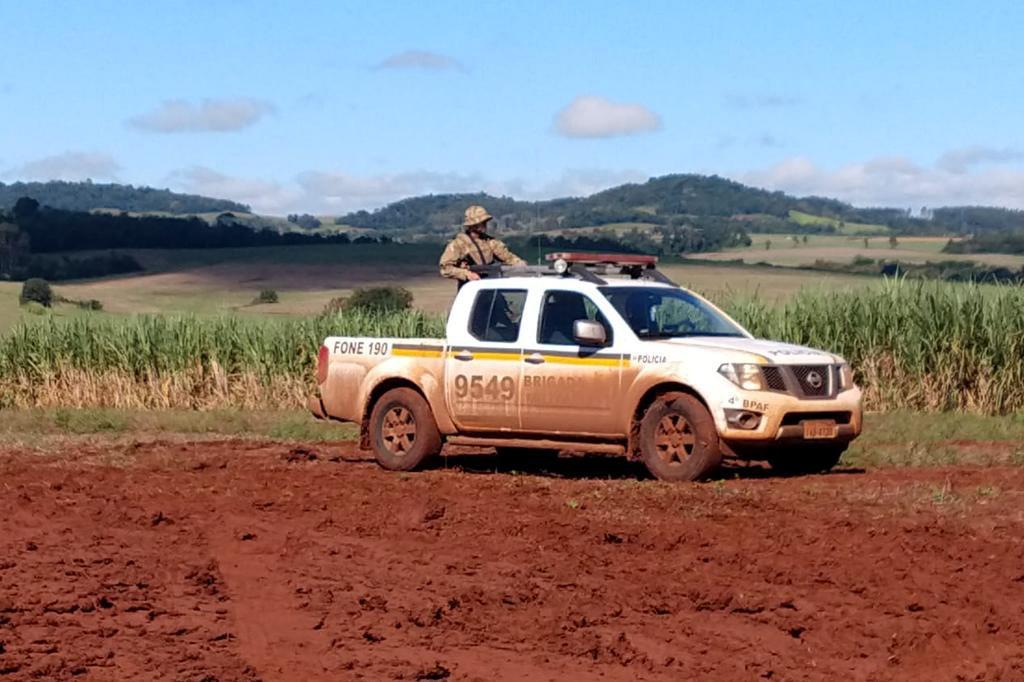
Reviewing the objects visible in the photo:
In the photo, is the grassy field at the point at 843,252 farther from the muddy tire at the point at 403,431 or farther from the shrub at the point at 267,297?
the muddy tire at the point at 403,431

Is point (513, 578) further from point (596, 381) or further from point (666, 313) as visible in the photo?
point (666, 313)

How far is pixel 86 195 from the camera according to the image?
172625 millimetres

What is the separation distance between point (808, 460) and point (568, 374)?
89.7 inches

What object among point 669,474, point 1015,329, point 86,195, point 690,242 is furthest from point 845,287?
point 86,195

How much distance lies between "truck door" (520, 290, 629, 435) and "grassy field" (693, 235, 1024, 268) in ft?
176

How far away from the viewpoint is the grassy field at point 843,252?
7438 centimetres

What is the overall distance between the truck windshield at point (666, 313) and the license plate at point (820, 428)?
1.47 metres

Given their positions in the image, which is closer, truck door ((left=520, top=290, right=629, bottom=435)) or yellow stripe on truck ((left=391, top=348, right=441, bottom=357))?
truck door ((left=520, top=290, right=629, bottom=435))

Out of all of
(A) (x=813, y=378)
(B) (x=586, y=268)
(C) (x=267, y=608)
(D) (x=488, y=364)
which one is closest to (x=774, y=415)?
(A) (x=813, y=378)

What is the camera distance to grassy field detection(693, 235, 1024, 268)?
244 feet

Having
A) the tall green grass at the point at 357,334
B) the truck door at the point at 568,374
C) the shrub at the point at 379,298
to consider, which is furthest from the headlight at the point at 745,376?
the shrub at the point at 379,298

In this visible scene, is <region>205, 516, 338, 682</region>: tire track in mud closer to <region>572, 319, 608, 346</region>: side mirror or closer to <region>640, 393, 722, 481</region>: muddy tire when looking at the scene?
<region>572, 319, 608, 346</region>: side mirror

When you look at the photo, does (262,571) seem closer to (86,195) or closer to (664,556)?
(664,556)

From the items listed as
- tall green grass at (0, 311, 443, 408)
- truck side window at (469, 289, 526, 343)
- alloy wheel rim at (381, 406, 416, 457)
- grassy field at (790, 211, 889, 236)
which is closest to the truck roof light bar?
truck side window at (469, 289, 526, 343)
